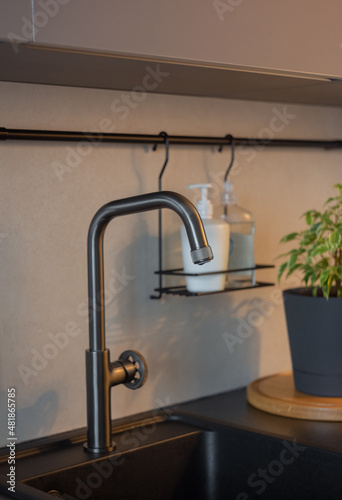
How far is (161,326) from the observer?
4.35 feet

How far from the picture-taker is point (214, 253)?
122cm

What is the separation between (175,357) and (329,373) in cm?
29

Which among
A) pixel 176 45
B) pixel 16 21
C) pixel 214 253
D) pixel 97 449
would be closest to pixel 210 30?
pixel 176 45

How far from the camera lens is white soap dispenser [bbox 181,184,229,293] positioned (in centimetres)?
121

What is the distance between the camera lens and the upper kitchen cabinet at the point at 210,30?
2.78 ft

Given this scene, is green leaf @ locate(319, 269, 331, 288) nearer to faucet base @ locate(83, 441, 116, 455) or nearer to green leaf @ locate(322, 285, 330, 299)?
green leaf @ locate(322, 285, 330, 299)

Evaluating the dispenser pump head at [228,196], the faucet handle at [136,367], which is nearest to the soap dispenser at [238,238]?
the dispenser pump head at [228,196]

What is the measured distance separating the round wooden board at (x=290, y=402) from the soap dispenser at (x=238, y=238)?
8.2 inches

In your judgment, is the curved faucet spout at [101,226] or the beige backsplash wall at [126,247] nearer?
the curved faucet spout at [101,226]

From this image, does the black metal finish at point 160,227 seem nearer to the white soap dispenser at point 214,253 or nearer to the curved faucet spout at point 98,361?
the white soap dispenser at point 214,253

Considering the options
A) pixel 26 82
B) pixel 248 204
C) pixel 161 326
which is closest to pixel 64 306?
pixel 161 326

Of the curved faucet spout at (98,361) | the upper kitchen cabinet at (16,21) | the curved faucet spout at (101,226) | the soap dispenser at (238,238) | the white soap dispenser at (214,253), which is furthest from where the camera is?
the soap dispenser at (238,238)

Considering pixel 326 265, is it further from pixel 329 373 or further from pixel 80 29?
pixel 80 29

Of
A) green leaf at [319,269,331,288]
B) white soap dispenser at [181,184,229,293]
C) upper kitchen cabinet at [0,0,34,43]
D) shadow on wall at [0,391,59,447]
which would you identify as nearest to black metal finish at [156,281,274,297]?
white soap dispenser at [181,184,229,293]
